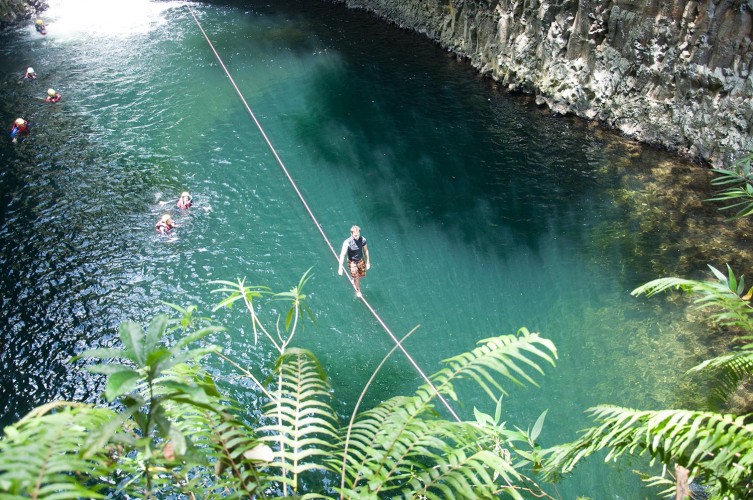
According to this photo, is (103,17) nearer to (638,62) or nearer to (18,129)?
(18,129)

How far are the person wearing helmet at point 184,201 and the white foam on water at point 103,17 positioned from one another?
48.4 ft

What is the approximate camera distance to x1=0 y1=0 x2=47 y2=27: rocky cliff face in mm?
26250

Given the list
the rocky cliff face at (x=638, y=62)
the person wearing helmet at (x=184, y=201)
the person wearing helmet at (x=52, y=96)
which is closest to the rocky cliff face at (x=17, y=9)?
the person wearing helmet at (x=52, y=96)

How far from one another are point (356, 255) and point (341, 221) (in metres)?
3.00

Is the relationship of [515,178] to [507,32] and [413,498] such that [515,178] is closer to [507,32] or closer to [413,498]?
[507,32]

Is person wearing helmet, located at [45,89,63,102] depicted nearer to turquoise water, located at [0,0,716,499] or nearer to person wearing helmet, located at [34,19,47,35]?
turquoise water, located at [0,0,716,499]

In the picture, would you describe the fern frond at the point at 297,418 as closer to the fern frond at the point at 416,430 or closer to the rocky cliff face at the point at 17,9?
the fern frond at the point at 416,430

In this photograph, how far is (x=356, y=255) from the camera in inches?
400

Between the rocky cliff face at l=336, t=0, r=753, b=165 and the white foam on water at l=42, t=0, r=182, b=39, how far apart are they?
48.8ft

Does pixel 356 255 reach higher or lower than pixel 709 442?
lower

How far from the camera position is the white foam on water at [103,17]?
82.1ft

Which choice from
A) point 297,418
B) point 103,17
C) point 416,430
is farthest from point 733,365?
point 103,17

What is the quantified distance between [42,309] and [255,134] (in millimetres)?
8054

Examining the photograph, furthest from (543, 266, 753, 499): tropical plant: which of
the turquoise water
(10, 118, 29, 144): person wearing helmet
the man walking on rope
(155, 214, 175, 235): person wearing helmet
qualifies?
(10, 118, 29, 144): person wearing helmet
